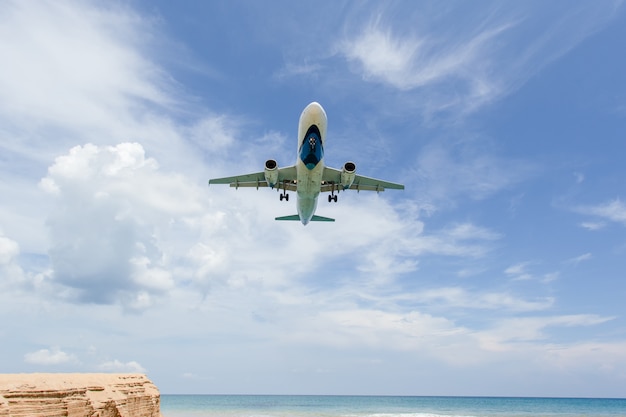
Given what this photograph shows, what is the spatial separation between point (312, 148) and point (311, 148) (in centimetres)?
7

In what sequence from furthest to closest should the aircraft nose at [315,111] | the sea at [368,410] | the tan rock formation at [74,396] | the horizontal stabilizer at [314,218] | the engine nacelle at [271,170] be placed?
the sea at [368,410] → the horizontal stabilizer at [314,218] → the engine nacelle at [271,170] → the aircraft nose at [315,111] → the tan rock formation at [74,396]

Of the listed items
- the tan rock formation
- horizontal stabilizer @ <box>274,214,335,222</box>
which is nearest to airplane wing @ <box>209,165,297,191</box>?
horizontal stabilizer @ <box>274,214,335,222</box>

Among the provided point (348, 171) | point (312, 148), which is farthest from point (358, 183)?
point (312, 148)

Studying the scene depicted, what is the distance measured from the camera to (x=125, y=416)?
72.5 feet

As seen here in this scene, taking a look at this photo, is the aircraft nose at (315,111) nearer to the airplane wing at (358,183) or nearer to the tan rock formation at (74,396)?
the airplane wing at (358,183)

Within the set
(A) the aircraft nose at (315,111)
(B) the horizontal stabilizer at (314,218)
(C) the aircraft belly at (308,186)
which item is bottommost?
(C) the aircraft belly at (308,186)

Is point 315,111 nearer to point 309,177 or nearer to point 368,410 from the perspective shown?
point 309,177

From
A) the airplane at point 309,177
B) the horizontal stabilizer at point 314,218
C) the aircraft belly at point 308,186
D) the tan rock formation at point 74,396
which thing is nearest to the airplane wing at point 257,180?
the airplane at point 309,177

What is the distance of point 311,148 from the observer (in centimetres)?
3322

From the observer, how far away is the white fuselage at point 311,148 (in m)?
32.8

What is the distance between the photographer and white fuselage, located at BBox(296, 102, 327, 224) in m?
32.8

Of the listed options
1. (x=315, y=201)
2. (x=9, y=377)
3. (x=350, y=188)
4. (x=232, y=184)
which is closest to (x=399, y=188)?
(x=350, y=188)

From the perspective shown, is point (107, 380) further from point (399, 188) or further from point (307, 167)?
point (399, 188)

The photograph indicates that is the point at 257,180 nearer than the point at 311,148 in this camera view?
No
